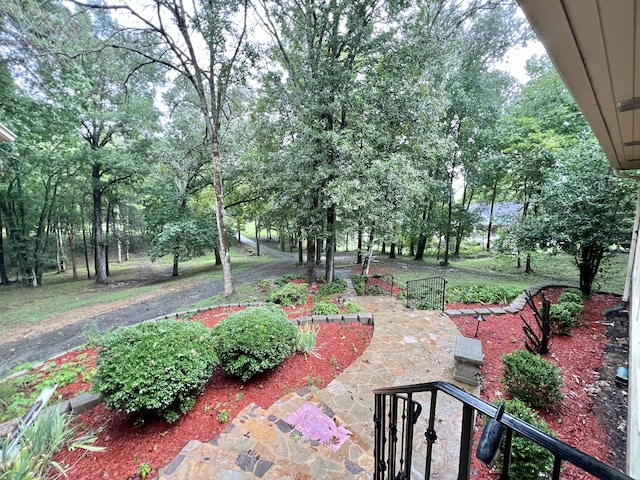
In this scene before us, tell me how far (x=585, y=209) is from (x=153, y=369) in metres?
9.07

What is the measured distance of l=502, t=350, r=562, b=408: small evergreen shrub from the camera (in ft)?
8.87

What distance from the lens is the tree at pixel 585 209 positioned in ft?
18.7

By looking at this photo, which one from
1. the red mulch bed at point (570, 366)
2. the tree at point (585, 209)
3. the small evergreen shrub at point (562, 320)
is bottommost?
the red mulch bed at point (570, 366)

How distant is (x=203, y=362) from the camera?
311cm

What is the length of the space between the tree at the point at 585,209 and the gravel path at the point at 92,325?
10.2 metres

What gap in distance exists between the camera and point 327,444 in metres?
2.51

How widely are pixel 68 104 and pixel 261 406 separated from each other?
28.1 feet

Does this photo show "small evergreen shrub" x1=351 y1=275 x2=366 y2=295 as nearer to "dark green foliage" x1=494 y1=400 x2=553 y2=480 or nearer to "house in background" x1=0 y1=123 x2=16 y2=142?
"dark green foliage" x1=494 y1=400 x2=553 y2=480

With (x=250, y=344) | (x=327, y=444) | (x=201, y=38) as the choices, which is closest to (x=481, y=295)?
(x=327, y=444)

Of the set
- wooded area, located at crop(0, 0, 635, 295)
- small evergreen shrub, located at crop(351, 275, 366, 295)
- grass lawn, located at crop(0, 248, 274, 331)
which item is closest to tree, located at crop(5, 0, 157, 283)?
wooded area, located at crop(0, 0, 635, 295)

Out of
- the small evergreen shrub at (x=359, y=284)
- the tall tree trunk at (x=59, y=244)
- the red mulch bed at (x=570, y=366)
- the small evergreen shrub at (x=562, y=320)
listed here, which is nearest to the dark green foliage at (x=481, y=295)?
the red mulch bed at (x=570, y=366)

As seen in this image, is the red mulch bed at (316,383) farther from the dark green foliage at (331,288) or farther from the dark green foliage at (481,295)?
the dark green foliage at (331,288)

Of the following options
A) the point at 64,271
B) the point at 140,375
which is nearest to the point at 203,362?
the point at 140,375

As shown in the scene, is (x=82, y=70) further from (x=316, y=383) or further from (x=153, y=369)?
(x=316, y=383)
